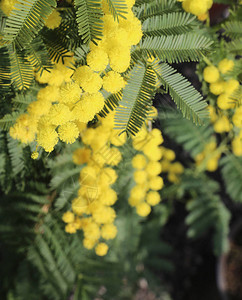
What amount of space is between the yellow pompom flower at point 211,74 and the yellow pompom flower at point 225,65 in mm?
13

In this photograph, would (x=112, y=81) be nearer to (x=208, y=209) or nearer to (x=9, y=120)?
(x=9, y=120)

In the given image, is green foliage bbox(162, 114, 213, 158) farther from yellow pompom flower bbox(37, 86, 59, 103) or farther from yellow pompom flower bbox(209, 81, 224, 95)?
yellow pompom flower bbox(37, 86, 59, 103)

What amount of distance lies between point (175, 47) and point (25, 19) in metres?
0.27

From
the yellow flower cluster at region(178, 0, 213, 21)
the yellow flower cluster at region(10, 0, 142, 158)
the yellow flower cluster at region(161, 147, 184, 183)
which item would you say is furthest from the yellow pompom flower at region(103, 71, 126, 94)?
the yellow flower cluster at region(161, 147, 184, 183)

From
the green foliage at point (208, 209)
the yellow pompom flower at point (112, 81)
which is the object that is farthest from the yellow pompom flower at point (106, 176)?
the green foliage at point (208, 209)

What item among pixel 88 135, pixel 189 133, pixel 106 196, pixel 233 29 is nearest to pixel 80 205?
pixel 106 196

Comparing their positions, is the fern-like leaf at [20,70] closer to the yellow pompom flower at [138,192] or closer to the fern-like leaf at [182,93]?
the fern-like leaf at [182,93]

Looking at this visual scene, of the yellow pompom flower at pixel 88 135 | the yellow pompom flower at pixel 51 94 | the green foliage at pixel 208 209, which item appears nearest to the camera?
the yellow pompom flower at pixel 51 94

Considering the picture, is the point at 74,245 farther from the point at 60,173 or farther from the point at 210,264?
the point at 210,264

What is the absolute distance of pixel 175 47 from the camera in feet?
1.87

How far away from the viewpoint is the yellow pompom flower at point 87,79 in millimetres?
474

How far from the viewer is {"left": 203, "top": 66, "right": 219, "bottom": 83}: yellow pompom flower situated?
0.68 metres

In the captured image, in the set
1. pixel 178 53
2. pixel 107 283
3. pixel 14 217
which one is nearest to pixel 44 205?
pixel 14 217

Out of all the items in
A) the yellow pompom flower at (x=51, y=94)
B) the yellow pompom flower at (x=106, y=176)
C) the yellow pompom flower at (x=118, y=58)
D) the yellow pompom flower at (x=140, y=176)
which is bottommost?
the yellow pompom flower at (x=140, y=176)
